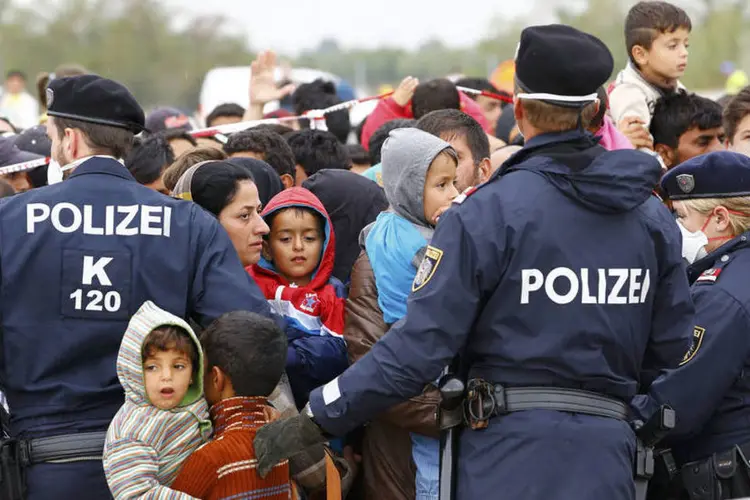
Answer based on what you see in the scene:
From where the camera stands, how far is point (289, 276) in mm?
5039

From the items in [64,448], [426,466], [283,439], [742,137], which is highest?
[742,137]

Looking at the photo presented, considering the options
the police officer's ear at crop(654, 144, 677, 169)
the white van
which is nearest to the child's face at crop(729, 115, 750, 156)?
the police officer's ear at crop(654, 144, 677, 169)

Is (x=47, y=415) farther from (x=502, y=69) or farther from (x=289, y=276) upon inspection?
(x=502, y=69)

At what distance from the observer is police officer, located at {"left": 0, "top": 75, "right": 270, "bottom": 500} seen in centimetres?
416

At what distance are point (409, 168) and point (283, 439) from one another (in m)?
1.20

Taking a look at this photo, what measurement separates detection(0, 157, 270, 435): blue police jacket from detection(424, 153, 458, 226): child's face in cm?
84

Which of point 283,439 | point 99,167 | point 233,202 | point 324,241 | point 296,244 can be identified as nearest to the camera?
point 283,439

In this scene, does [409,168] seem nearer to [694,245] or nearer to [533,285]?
[533,285]

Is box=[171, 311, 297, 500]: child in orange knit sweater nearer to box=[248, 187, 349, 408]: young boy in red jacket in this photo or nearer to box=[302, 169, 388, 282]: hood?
box=[248, 187, 349, 408]: young boy in red jacket

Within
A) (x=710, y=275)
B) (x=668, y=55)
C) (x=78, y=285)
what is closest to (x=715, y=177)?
(x=710, y=275)

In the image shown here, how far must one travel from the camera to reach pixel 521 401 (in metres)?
3.77

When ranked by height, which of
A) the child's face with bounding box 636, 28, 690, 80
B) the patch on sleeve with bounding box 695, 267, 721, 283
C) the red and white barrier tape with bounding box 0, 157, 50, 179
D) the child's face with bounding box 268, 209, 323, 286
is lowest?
the red and white barrier tape with bounding box 0, 157, 50, 179

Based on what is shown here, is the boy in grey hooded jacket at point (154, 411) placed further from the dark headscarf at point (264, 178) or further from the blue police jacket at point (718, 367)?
the blue police jacket at point (718, 367)

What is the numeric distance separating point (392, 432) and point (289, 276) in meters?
0.83
